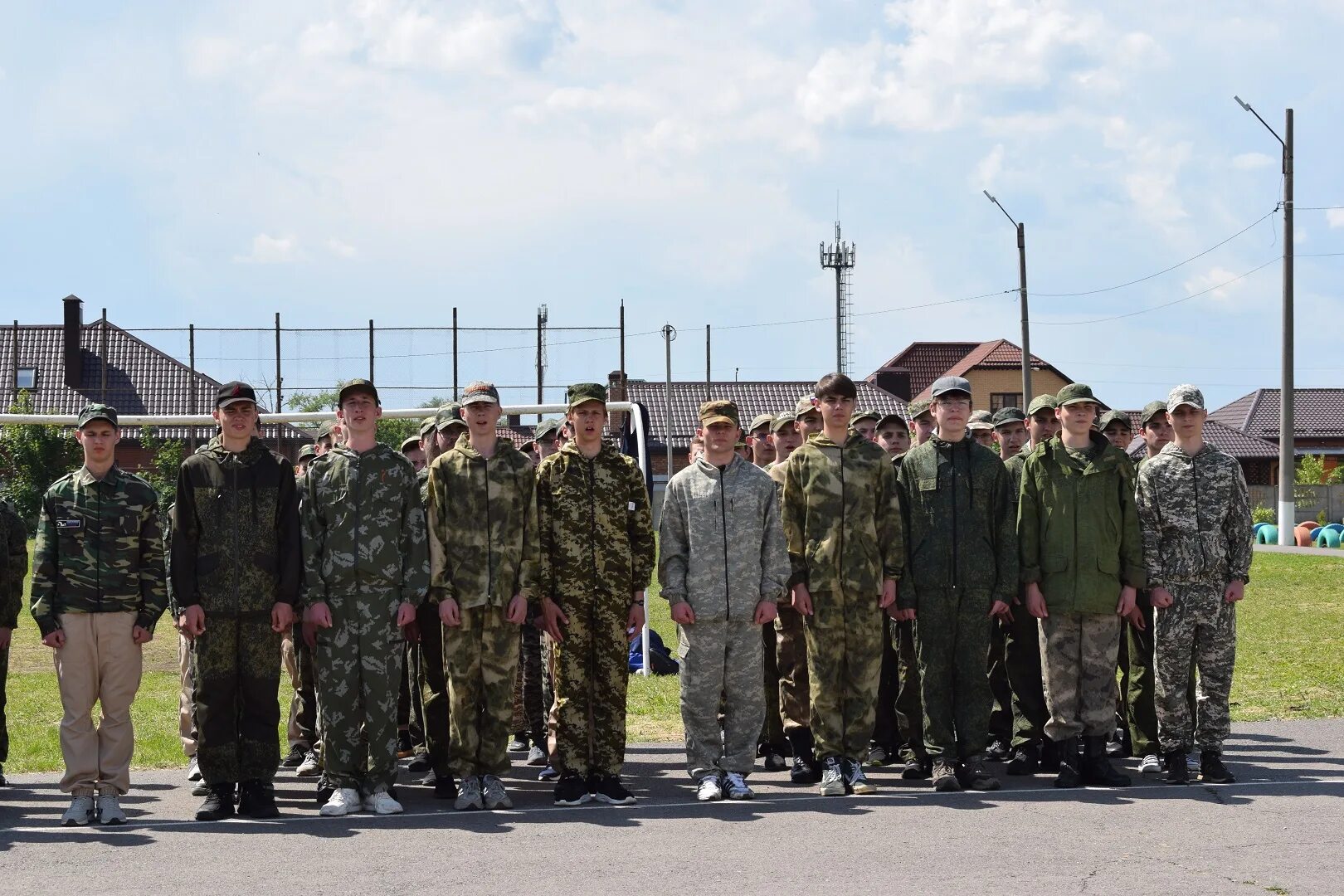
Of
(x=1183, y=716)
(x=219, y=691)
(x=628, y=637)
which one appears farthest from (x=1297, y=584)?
(x=219, y=691)

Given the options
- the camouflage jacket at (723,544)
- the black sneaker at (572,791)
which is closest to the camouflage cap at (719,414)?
the camouflage jacket at (723,544)

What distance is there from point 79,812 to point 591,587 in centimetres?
293

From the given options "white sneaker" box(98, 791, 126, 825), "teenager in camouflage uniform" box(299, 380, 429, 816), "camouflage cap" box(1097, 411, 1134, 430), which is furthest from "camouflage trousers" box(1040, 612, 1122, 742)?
"white sneaker" box(98, 791, 126, 825)

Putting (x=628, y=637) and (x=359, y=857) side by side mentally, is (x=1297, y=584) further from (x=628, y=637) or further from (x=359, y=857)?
(x=359, y=857)

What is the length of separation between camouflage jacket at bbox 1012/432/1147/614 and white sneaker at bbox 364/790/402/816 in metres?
3.83

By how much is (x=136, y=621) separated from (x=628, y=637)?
2.68 m

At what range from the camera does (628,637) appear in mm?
7859

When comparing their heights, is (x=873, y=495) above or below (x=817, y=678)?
above

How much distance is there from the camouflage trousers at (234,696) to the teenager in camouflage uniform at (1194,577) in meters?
5.10

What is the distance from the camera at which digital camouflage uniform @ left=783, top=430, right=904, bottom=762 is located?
8.00m

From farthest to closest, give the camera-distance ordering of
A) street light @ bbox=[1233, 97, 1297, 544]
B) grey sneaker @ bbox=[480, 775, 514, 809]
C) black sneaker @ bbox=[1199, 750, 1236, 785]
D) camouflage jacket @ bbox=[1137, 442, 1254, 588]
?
1. street light @ bbox=[1233, 97, 1297, 544]
2. camouflage jacket @ bbox=[1137, 442, 1254, 588]
3. black sneaker @ bbox=[1199, 750, 1236, 785]
4. grey sneaker @ bbox=[480, 775, 514, 809]

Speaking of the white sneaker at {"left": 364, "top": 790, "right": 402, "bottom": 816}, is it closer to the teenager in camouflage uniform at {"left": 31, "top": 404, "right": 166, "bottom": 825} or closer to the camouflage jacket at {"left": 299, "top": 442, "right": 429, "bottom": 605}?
the camouflage jacket at {"left": 299, "top": 442, "right": 429, "bottom": 605}

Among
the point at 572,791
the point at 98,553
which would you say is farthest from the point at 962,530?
the point at 98,553

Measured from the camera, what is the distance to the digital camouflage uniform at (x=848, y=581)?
26.2 feet
